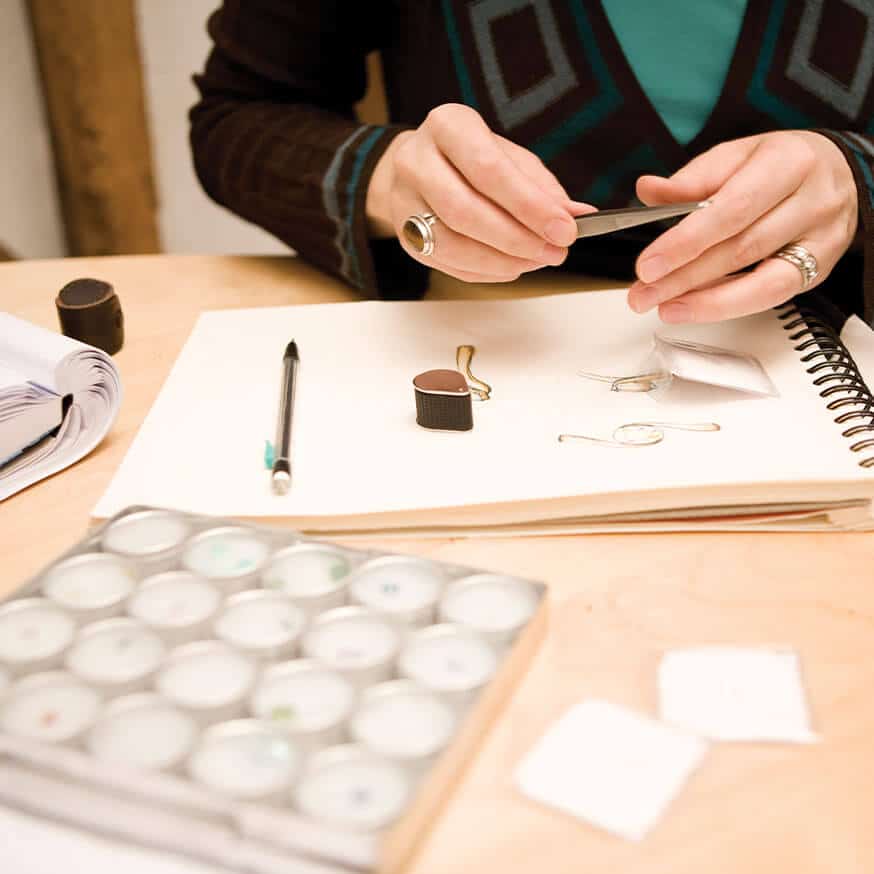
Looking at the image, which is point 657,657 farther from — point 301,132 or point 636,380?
point 301,132

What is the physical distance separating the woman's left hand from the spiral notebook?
5cm

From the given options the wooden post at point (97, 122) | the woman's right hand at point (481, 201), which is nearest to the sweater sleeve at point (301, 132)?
the woman's right hand at point (481, 201)

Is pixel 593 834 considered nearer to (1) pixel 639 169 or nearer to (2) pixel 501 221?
(2) pixel 501 221

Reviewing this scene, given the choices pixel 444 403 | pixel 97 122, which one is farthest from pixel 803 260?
pixel 97 122

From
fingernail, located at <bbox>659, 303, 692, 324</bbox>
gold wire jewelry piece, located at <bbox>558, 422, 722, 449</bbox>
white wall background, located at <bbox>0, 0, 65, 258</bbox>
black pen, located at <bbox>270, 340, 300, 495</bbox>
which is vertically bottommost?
white wall background, located at <bbox>0, 0, 65, 258</bbox>

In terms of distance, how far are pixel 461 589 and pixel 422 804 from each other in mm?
120

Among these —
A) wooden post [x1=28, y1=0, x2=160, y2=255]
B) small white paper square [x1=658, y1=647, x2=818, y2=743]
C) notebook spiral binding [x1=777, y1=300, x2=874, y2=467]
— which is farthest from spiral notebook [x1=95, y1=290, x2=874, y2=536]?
wooden post [x1=28, y1=0, x2=160, y2=255]

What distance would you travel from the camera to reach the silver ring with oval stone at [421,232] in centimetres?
74

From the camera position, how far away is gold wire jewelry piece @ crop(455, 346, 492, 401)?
686 mm

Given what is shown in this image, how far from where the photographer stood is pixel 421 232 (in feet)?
2.44

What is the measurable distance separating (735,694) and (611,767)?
0.25 ft

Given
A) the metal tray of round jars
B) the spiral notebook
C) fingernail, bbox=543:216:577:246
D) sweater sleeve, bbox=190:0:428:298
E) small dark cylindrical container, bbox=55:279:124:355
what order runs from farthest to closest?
sweater sleeve, bbox=190:0:428:298
small dark cylindrical container, bbox=55:279:124:355
fingernail, bbox=543:216:577:246
the spiral notebook
the metal tray of round jars

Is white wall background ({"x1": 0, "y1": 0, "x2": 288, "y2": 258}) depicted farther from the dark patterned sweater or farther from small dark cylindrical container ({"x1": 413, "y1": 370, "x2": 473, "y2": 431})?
small dark cylindrical container ({"x1": 413, "y1": 370, "x2": 473, "y2": 431})

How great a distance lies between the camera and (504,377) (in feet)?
2.33
